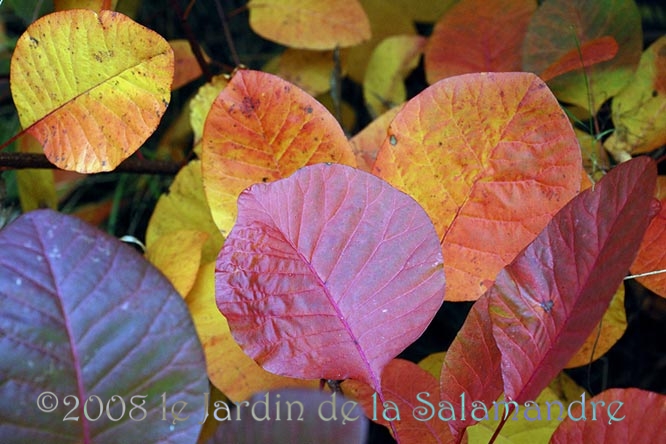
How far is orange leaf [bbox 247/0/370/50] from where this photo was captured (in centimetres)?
69

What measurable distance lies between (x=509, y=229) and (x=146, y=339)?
10.0 inches

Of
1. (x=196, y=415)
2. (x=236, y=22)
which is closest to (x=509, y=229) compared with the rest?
(x=196, y=415)

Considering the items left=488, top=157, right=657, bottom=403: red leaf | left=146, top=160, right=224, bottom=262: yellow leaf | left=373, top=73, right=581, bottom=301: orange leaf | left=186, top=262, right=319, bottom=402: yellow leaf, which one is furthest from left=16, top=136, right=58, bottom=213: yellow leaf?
left=488, top=157, right=657, bottom=403: red leaf

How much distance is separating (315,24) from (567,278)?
446 mm

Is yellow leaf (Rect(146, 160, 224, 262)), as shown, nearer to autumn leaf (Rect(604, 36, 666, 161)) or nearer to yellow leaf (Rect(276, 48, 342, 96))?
yellow leaf (Rect(276, 48, 342, 96))

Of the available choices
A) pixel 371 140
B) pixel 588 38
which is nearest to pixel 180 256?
pixel 371 140

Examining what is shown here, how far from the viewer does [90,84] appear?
0.48 m

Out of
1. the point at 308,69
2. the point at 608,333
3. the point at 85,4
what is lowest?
the point at 608,333

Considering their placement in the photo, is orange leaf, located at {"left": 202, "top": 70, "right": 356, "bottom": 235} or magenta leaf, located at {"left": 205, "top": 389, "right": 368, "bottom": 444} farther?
orange leaf, located at {"left": 202, "top": 70, "right": 356, "bottom": 235}

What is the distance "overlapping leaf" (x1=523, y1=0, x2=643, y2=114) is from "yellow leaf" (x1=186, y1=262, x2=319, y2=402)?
0.38m

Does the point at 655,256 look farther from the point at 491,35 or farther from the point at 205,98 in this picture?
the point at 205,98

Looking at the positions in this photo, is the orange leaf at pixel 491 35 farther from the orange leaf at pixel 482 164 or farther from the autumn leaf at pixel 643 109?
the orange leaf at pixel 482 164

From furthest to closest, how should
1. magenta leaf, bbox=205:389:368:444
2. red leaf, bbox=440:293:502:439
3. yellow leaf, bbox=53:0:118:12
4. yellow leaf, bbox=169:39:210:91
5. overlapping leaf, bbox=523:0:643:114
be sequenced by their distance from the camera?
yellow leaf, bbox=169:39:210:91 → overlapping leaf, bbox=523:0:643:114 → yellow leaf, bbox=53:0:118:12 → red leaf, bbox=440:293:502:439 → magenta leaf, bbox=205:389:368:444

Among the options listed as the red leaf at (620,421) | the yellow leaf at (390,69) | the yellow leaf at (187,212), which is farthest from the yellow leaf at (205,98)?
the red leaf at (620,421)
